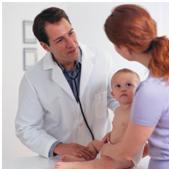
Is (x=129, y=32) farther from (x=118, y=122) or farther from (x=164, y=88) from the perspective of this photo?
(x=118, y=122)

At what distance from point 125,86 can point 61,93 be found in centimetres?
37

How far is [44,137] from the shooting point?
1788mm

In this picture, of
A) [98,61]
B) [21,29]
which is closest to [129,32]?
[98,61]

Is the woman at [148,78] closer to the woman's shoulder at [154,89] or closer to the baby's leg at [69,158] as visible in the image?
the woman's shoulder at [154,89]

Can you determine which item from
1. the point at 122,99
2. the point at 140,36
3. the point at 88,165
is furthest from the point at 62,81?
the point at 140,36

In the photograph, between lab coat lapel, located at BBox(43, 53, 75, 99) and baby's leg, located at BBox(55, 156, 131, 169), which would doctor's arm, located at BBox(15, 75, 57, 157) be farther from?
baby's leg, located at BBox(55, 156, 131, 169)

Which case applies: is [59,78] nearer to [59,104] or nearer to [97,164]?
[59,104]

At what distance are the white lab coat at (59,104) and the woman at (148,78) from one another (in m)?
0.63

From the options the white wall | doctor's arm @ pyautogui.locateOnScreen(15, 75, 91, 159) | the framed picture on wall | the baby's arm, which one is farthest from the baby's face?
the framed picture on wall

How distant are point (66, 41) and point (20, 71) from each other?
5.04 feet

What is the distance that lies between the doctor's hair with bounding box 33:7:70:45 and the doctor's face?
22mm

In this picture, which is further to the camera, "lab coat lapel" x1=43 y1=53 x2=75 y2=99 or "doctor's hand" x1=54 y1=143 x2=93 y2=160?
"lab coat lapel" x1=43 y1=53 x2=75 y2=99

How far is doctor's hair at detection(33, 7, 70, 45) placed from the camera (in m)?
1.84

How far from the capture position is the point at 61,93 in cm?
187
